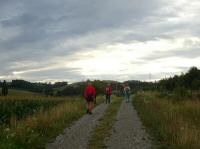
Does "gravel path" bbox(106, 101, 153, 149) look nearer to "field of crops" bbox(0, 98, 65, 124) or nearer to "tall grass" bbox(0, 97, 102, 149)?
"tall grass" bbox(0, 97, 102, 149)

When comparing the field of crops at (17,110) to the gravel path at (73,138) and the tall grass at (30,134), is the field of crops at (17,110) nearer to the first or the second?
the tall grass at (30,134)

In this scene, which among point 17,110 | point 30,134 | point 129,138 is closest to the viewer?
point 30,134

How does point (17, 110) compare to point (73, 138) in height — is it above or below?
above

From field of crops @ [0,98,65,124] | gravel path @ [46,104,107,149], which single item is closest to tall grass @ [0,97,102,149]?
gravel path @ [46,104,107,149]

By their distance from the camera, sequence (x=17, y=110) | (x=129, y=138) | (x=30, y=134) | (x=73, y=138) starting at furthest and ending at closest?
(x=17, y=110), (x=73, y=138), (x=129, y=138), (x=30, y=134)

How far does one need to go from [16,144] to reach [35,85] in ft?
500

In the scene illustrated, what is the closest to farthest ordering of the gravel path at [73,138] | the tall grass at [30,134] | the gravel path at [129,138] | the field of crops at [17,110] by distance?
the tall grass at [30,134] < the gravel path at [129,138] < the gravel path at [73,138] < the field of crops at [17,110]

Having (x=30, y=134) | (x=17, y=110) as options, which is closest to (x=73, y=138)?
(x=30, y=134)

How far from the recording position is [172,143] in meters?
13.0

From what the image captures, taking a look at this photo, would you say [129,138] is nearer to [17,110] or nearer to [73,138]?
[73,138]

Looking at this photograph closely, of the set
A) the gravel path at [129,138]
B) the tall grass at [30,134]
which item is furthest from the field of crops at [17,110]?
the gravel path at [129,138]

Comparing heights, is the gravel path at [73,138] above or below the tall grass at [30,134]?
below

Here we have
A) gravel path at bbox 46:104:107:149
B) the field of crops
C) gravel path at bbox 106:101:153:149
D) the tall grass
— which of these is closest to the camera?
the tall grass

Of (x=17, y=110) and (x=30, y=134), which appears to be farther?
(x=17, y=110)
